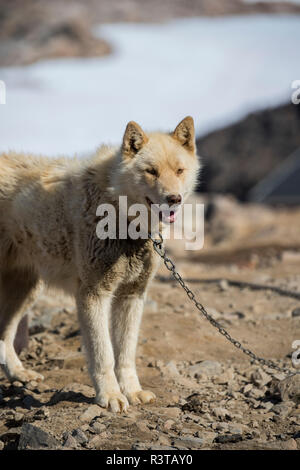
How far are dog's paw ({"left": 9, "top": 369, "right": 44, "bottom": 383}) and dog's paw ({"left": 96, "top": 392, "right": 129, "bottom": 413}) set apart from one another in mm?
970

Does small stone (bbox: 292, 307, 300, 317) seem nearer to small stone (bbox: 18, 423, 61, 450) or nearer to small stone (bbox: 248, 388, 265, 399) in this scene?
small stone (bbox: 248, 388, 265, 399)

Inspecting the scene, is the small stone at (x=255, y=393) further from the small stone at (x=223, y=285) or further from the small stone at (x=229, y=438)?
the small stone at (x=223, y=285)

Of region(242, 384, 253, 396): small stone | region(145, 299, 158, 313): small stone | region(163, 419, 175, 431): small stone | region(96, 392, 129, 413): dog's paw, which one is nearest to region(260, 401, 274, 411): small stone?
region(242, 384, 253, 396): small stone

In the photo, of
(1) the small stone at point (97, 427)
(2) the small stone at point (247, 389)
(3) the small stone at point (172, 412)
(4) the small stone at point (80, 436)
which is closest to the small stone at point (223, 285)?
(2) the small stone at point (247, 389)

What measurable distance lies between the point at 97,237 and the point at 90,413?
1298 mm

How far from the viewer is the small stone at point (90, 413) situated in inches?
154

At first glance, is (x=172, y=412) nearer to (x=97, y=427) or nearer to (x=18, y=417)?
(x=97, y=427)

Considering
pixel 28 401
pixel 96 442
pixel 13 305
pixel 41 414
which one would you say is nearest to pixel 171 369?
pixel 28 401

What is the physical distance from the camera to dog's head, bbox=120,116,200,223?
4.08 meters

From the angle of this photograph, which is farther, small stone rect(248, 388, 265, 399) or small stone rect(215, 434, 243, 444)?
small stone rect(248, 388, 265, 399)

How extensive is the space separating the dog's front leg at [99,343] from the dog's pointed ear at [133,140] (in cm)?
109

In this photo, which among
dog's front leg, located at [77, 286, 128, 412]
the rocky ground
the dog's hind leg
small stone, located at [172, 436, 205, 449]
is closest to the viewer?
small stone, located at [172, 436, 205, 449]

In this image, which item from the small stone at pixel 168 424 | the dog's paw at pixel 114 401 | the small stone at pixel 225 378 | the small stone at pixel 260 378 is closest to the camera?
the small stone at pixel 168 424

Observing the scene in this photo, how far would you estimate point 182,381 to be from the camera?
4.93 m
